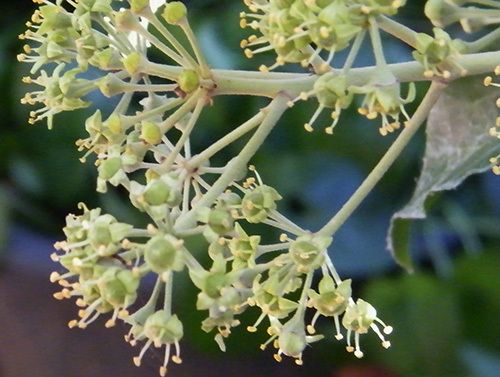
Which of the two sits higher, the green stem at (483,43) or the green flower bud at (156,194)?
the green stem at (483,43)

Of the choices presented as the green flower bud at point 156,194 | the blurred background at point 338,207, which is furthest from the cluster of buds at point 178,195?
the blurred background at point 338,207

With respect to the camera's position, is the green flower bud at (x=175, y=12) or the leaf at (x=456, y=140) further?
the leaf at (x=456, y=140)

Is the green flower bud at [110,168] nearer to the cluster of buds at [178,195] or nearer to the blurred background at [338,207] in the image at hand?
the cluster of buds at [178,195]

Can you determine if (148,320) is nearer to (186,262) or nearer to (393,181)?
(186,262)

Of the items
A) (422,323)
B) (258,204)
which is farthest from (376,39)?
(422,323)

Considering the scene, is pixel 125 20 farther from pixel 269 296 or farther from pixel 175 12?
pixel 269 296

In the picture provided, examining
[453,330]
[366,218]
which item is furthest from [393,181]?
[453,330]
